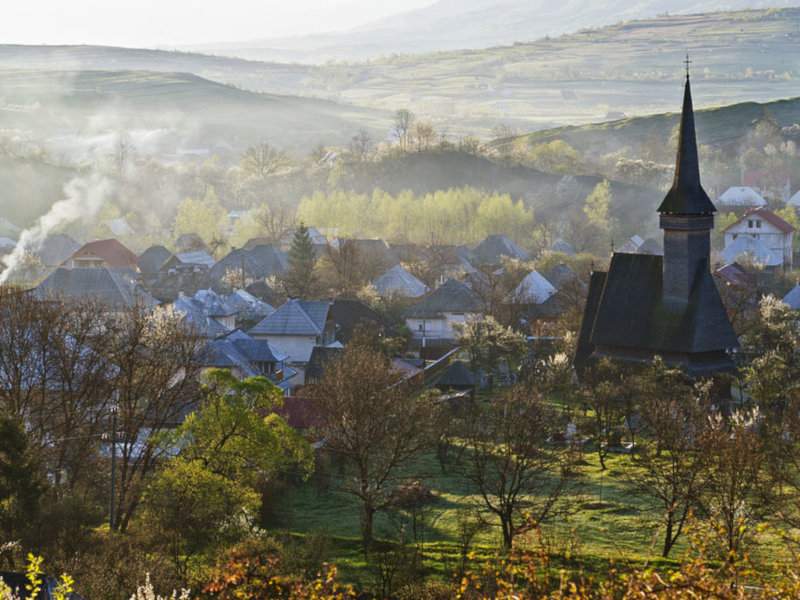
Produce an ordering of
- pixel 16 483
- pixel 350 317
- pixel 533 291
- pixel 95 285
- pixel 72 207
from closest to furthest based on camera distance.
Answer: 1. pixel 16 483
2. pixel 350 317
3. pixel 533 291
4. pixel 95 285
5. pixel 72 207

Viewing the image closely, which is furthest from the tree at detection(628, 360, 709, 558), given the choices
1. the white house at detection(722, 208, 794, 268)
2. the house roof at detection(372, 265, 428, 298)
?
the white house at detection(722, 208, 794, 268)

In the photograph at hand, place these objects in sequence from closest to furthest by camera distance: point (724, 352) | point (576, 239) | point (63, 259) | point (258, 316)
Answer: point (724, 352) → point (258, 316) → point (63, 259) → point (576, 239)

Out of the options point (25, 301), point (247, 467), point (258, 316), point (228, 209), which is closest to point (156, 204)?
point (228, 209)

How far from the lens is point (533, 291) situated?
69.4 m

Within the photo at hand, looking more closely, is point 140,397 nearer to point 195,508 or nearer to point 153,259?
point 195,508

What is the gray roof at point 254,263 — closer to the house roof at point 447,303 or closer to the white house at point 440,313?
the house roof at point 447,303

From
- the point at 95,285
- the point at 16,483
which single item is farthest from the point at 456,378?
the point at 95,285

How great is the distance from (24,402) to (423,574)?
13.5 meters

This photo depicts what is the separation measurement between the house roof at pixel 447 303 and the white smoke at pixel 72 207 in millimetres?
39371

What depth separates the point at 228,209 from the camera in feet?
488

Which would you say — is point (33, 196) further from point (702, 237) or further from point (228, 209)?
point (702, 237)

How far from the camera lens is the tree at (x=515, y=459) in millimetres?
30906

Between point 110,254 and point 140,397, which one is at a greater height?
point 140,397

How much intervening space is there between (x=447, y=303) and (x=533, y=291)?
5.36 m
